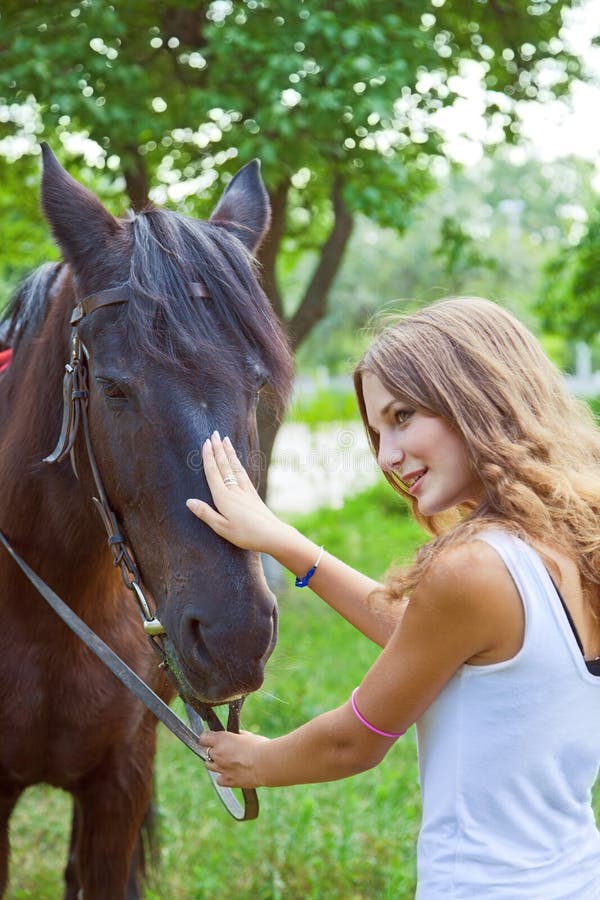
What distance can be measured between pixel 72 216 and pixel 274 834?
9.59 feet

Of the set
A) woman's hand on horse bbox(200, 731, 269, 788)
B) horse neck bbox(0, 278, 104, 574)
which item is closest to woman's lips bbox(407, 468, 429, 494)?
woman's hand on horse bbox(200, 731, 269, 788)

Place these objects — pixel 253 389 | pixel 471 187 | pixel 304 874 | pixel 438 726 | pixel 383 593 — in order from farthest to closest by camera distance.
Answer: pixel 471 187 → pixel 304 874 → pixel 253 389 → pixel 383 593 → pixel 438 726

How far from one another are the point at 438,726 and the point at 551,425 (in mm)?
615

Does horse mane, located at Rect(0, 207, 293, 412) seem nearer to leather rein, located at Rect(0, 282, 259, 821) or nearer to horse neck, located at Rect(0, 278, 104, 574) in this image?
leather rein, located at Rect(0, 282, 259, 821)

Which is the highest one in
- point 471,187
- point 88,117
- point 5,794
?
point 88,117

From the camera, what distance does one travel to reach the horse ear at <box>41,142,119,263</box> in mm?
2354

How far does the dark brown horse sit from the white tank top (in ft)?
1.35

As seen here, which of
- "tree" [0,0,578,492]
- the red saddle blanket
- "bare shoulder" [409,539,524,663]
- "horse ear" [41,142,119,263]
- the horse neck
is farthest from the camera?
"tree" [0,0,578,492]

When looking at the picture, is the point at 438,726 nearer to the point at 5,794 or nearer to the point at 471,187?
the point at 5,794

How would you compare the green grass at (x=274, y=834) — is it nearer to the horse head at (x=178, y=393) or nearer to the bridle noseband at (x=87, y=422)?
the bridle noseband at (x=87, y=422)

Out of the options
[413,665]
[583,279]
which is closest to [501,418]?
[413,665]

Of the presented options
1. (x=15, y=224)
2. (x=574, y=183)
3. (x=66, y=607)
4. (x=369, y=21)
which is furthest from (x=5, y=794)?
(x=574, y=183)

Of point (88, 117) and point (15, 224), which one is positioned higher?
point (88, 117)

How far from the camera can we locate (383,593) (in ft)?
6.48
